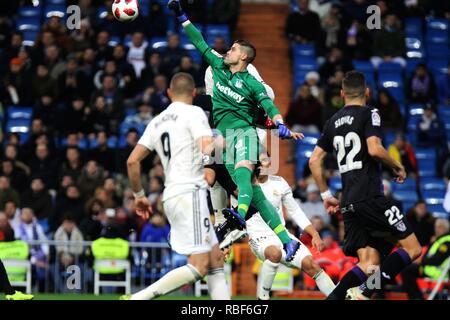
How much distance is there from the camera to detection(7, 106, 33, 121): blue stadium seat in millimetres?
24219

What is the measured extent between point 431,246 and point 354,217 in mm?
7091

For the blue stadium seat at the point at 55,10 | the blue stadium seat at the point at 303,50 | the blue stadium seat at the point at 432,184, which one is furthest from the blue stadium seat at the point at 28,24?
the blue stadium seat at the point at 432,184

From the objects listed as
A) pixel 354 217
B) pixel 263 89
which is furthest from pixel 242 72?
pixel 354 217

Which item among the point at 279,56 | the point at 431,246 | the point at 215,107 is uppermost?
the point at 279,56

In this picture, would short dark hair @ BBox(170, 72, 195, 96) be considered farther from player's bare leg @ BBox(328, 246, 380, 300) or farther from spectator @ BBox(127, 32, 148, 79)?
spectator @ BBox(127, 32, 148, 79)

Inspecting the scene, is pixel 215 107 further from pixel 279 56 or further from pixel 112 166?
pixel 279 56

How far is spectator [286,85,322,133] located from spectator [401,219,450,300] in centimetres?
504

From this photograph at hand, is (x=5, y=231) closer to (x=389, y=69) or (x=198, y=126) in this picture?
(x=198, y=126)

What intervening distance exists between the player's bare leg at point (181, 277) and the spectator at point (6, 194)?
36.3 feet

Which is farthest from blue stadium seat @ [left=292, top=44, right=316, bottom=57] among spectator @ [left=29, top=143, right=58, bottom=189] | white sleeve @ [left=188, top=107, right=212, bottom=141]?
white sleeve @ [left=188, top=107, right=212, bottom=141]

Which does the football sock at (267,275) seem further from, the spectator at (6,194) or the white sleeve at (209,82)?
the spectator at (6,194)

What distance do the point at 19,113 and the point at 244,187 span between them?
12426 mm
